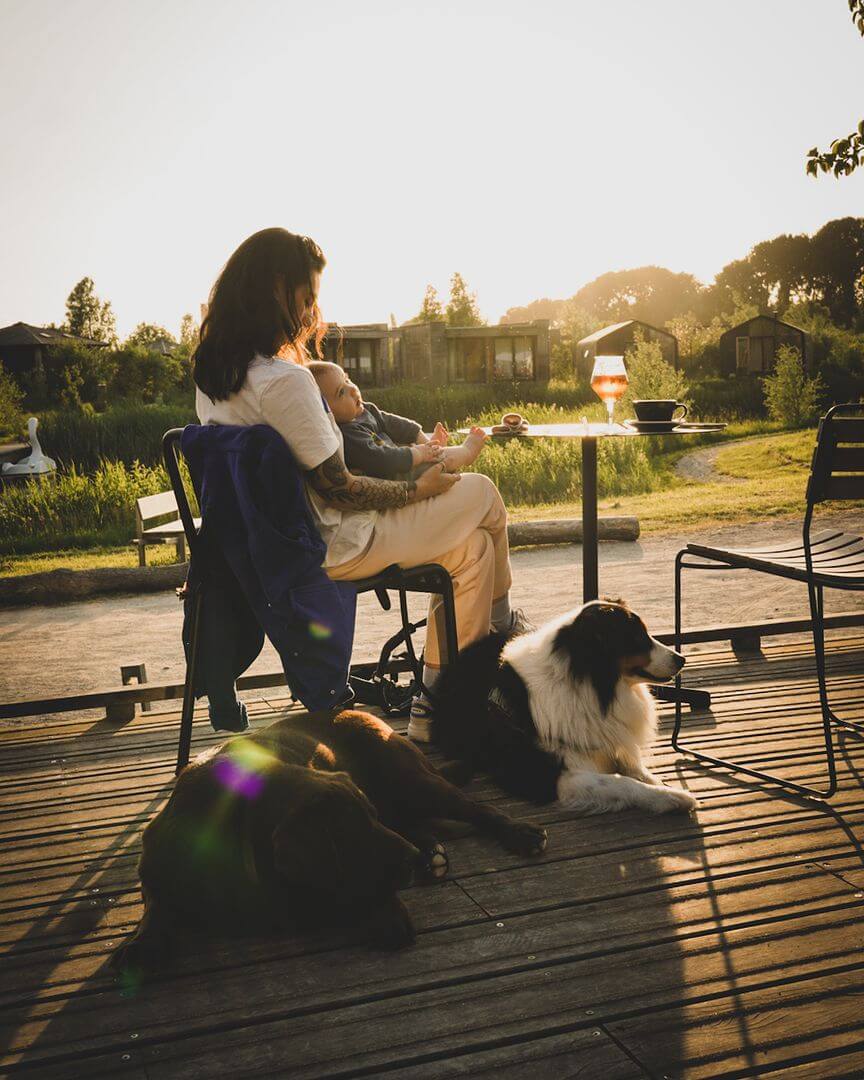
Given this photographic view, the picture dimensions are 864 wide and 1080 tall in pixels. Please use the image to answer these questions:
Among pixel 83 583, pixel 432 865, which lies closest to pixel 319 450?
pixel 432 865

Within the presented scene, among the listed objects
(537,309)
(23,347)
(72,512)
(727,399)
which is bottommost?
(72,512)

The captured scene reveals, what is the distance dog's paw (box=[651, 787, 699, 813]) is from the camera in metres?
2.69

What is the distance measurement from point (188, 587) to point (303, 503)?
0.50m

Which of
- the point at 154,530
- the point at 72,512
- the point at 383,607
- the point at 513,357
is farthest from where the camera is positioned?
the point at 513,357

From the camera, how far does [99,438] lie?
885 inches

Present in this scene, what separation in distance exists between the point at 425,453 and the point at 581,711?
1.08 meters

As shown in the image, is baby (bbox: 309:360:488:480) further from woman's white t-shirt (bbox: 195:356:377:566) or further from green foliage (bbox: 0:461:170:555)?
green foliage (bbox: 0:461:170:555)

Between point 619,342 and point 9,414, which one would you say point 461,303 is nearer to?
point 619,342

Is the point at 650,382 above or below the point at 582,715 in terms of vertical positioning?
above

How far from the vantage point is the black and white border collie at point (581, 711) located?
287cm

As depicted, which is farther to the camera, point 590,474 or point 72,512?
point 72,512

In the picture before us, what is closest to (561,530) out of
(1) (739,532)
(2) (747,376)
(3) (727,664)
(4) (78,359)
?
(1) (739,532)

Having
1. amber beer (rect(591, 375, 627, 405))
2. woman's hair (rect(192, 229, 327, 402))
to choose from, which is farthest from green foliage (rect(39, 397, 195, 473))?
woman's hair (rect(192, 229, 327, 402))

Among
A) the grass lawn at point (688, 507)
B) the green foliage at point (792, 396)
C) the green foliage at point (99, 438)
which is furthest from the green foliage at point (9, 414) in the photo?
the green foliage at point (792, 396)
